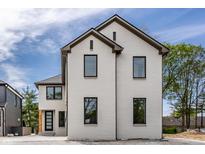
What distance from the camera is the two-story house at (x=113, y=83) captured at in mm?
22391

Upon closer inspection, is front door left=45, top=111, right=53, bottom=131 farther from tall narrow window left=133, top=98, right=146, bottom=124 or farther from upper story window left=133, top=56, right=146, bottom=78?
upper story window left=133, top=56, right=146, bottom=78

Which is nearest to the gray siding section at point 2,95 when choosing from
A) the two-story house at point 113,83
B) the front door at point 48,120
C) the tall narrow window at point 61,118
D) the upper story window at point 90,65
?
the front door at point 48,120

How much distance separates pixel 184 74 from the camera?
3981cm

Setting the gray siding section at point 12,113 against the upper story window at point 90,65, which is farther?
the gray siding section at point 12,113

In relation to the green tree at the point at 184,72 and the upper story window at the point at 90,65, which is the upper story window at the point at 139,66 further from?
the green tree at the point at 184,72

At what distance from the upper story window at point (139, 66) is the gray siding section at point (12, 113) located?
44.2ft

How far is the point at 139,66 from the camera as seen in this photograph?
23531mm

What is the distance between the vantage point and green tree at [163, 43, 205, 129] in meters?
39.5

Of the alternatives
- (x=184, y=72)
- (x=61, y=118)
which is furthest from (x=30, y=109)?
(x=184, y=72)

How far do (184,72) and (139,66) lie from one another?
17.2 metres

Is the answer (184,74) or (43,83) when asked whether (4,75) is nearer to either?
(43,83)

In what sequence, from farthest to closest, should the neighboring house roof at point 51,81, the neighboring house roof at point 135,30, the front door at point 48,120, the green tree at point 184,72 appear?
the green tree at point 184,72, the neighboring house roof at point 51,81, the front door at point 48,120, the neighboring house roof at point 135,30

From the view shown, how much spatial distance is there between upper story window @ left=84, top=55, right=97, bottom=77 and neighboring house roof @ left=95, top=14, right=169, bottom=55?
86.1 inches
